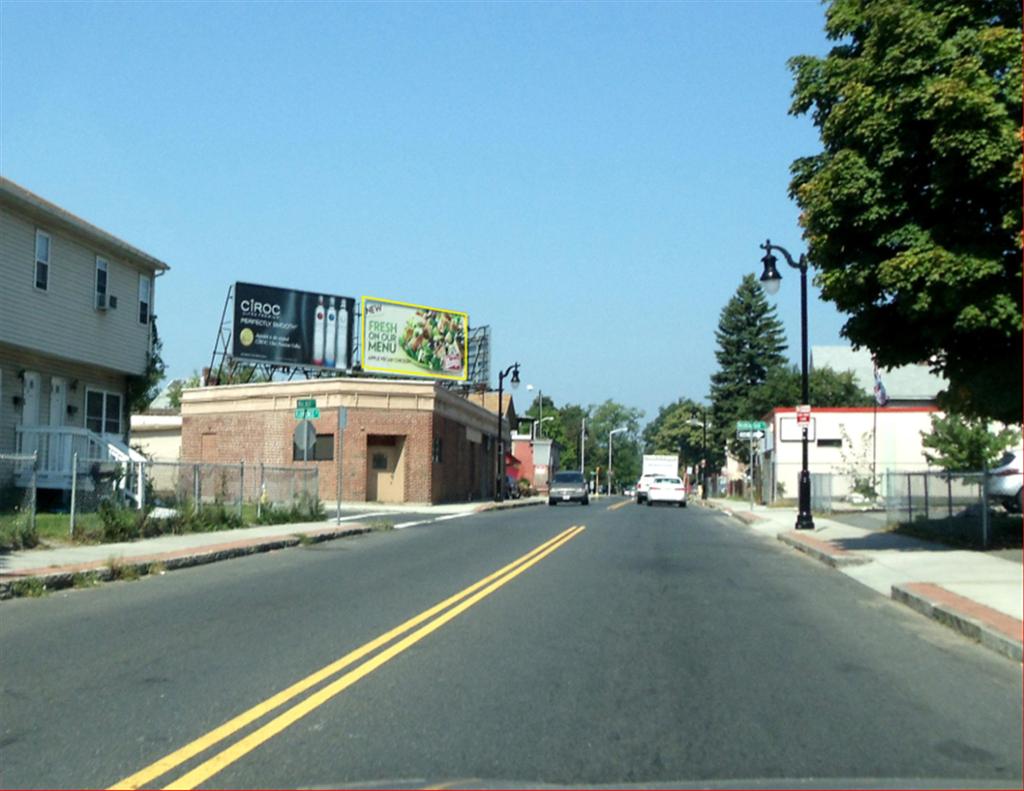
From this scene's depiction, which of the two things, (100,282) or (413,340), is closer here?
(100,282)

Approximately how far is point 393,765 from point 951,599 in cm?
853

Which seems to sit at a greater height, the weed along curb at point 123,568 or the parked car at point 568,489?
the parked car at point 568,489

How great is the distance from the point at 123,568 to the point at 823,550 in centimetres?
1181

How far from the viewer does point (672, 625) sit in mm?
11148

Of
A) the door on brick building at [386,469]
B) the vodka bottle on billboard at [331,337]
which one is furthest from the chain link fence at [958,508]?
the vodka bottle on billboard at [331,337]

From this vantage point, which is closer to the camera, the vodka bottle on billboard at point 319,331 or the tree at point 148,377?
the tree at point 148,377

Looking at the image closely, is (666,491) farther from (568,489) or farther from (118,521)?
(118,521)

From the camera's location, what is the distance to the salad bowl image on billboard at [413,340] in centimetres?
5859

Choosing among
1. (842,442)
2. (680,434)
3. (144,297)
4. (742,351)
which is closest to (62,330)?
(144,297)

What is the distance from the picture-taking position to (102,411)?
31328mm

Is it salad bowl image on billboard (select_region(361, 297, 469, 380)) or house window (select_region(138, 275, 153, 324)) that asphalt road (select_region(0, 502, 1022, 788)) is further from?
salad bowl image on billboard (select_region(361, 297, 469, 380))

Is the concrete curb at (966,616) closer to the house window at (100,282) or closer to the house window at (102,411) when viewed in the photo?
the house window at (100,282)

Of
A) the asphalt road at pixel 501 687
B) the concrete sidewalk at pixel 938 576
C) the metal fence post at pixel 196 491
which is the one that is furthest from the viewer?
the metal fence post at pixel 196 491

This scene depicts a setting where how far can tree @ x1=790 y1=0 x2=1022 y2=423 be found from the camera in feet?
48.2
